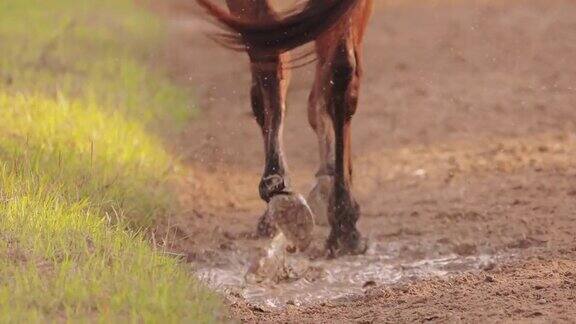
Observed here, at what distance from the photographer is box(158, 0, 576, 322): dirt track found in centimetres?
564

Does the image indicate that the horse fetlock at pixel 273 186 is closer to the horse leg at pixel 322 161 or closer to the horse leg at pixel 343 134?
the horse leg at pixel 343 134

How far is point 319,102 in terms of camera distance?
25.2ft

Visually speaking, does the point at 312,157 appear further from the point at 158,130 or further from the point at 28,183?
the point at 28,183

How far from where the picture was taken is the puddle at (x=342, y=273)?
6.19 m

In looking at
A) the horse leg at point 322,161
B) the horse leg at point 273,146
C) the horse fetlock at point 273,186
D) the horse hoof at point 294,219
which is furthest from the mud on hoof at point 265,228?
the horse hoof at point 294,219

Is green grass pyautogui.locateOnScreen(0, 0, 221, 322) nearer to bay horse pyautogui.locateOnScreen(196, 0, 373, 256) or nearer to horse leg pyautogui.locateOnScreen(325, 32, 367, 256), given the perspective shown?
bay horse pyautogui.locateOnScreen(196, 0, 373, 256)

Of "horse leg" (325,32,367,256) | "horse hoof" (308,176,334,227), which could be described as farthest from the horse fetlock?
"horse hoof" (308,176,334,227)

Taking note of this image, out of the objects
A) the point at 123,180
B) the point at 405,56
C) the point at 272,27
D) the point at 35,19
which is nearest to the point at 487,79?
the point at 405,56

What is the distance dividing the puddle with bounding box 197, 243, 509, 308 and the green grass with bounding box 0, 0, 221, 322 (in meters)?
0.46

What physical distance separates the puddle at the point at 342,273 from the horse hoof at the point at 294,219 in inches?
4.4

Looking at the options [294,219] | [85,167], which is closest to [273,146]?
[294,219]

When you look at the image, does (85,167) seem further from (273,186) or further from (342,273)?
(342,273)

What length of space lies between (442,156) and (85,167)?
8.37 ft

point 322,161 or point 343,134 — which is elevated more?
point 343,134
